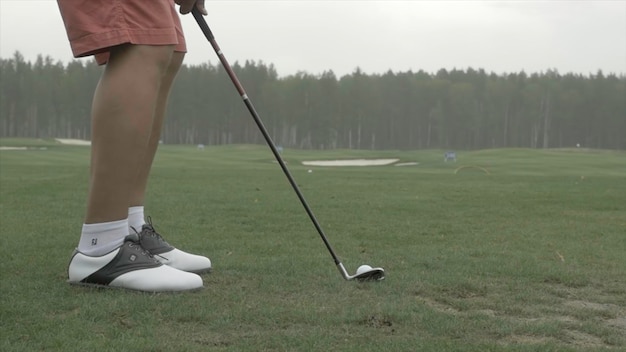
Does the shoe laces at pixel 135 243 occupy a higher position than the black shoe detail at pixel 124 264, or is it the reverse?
the shoe laces at pixel 135 243

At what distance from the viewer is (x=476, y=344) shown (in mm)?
2148

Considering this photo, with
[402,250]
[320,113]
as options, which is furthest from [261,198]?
[320,113]

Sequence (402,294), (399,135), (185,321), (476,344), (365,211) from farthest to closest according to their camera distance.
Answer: (399,135) → (365,211) → (402,294) → (185,321) → (476,344)

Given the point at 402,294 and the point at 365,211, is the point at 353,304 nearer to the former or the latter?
the point at 402,294

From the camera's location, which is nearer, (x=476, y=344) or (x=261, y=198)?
(x=476, y=344)

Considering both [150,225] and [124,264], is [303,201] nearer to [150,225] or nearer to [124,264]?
[150,225]

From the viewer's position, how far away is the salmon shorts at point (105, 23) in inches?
112

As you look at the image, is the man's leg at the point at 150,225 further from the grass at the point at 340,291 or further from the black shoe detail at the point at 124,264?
the black shoe detail at the point at 124,264

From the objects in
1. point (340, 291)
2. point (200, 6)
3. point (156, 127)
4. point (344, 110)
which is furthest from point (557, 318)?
point (344, 110)

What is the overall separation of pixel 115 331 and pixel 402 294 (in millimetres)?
1209

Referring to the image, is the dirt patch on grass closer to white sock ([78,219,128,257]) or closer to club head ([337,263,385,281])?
club head ([337,263,385,281])

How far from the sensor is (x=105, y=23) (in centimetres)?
284

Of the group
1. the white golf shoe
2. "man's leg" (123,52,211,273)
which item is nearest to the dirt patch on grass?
the white golf shoe

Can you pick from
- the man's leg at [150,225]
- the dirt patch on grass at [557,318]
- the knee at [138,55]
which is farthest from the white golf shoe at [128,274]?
the dirt patch on grass at [557,318]
